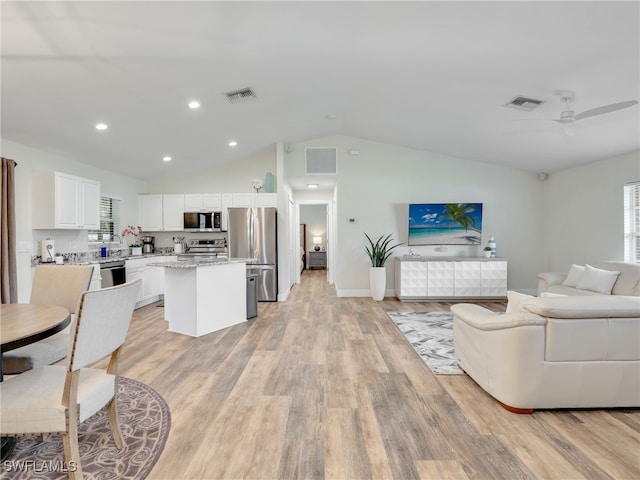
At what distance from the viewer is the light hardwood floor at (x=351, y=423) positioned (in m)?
1.67

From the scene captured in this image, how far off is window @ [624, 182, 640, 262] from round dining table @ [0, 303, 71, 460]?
688cm

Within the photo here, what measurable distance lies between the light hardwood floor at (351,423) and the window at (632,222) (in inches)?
146

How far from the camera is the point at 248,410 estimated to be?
2.24m

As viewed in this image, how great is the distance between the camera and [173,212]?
6.44 meters

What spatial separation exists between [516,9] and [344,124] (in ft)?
12.1

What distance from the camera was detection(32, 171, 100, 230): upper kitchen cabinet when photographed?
415cm

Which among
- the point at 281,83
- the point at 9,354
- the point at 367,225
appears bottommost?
the point at 9,354

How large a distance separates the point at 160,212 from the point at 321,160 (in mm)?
3586

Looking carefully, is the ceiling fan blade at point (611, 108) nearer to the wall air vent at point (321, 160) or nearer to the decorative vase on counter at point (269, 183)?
the wall air vent at point (321, 160)

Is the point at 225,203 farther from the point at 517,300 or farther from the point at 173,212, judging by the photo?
the point at 517,300

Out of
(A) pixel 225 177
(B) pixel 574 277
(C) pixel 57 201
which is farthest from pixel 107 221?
(B) pixel 574 277

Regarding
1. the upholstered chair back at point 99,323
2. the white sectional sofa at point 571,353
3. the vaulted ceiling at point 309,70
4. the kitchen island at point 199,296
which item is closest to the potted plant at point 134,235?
the vaulted ceiling at point 309,70

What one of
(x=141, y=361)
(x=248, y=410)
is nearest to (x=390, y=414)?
(x=248, y=410)

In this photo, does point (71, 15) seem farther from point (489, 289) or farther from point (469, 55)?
point (489, 289)
